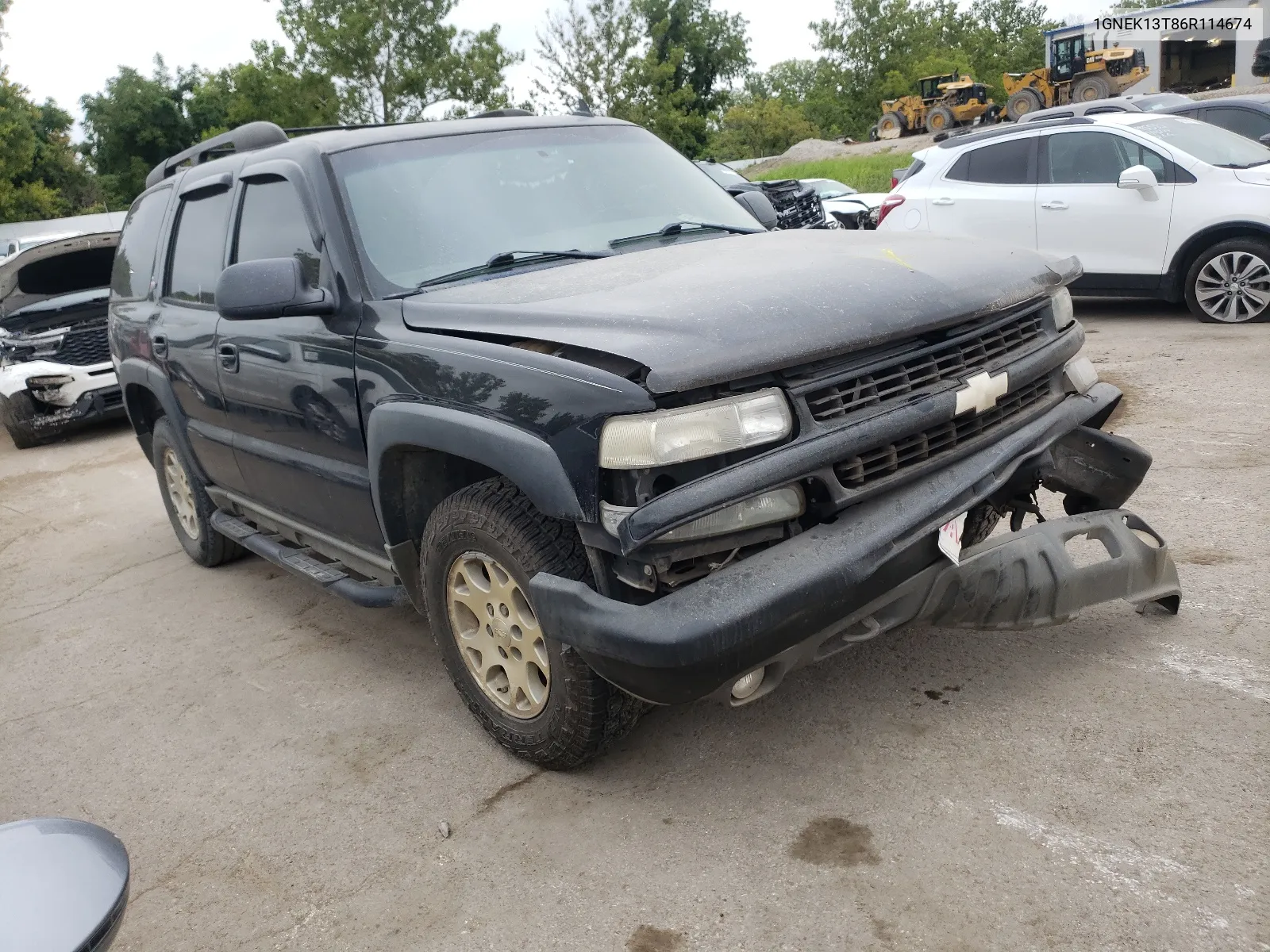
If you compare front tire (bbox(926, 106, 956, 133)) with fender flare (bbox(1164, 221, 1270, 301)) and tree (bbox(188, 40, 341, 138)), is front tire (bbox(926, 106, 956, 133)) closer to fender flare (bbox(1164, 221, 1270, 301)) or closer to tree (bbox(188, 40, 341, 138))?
tree (bbox(188, 40, 341, 138))

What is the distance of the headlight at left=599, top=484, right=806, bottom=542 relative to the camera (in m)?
2.53

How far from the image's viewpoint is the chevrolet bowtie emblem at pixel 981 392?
2898 mm

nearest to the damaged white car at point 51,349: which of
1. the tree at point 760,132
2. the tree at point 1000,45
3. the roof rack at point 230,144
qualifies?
the roof rack at point 230,144

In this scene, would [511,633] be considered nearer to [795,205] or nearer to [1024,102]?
[795,205]

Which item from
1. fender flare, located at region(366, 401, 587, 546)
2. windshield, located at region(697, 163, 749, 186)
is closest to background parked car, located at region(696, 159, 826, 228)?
windshield, located at region(697, 163, 749, 186)

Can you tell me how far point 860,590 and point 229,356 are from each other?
2860 mm

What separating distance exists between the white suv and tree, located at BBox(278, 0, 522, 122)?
22.0 m

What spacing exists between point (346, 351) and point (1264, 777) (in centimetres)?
291

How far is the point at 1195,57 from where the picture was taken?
42.3 meters

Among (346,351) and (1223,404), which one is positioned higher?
(346,351)

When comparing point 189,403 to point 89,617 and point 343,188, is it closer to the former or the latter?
point 89,617

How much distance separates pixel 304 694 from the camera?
4.05 metres

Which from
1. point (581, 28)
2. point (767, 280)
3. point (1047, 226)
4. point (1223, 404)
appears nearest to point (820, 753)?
point (767, 280)

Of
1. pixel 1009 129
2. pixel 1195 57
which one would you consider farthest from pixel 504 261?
pixel 1195 57
